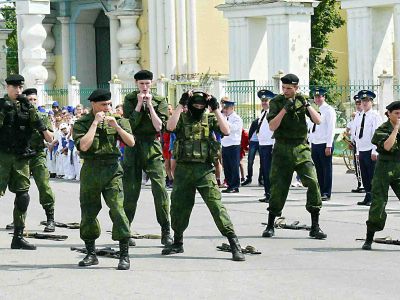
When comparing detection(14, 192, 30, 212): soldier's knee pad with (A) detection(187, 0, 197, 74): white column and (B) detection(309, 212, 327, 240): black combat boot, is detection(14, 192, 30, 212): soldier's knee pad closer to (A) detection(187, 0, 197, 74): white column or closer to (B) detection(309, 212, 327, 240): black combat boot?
(B) detection(309, 212, 327, 240): black combat boot

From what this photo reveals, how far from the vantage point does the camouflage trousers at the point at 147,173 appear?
14.1 m

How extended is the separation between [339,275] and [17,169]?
4.37m

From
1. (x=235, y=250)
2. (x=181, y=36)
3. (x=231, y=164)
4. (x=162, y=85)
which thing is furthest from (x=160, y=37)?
(x=235, y=250)

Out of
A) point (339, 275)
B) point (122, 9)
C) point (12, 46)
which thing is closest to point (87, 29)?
point (122, 9)

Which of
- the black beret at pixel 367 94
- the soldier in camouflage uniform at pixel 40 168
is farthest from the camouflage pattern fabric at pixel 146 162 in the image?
the black beret at pixel 367 94

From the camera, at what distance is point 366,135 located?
63.3 feet

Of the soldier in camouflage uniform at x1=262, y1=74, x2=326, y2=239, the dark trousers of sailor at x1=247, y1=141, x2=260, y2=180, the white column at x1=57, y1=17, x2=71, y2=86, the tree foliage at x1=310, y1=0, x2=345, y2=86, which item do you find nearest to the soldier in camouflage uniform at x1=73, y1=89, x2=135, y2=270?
the soldier in camouflage uniform at x1=262, y1=74, x2=326, y2=239

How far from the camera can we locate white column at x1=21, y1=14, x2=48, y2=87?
36875 mm

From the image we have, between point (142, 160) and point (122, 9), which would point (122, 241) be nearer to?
point (142, 160)

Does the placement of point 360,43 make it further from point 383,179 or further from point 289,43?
A: point 383,179

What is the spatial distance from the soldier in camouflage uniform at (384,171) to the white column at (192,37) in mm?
21813

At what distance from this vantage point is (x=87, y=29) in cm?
4141

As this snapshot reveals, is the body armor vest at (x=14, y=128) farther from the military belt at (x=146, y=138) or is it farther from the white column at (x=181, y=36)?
the white column at (x=181, y=36)

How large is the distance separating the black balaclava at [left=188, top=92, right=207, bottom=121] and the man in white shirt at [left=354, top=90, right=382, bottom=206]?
633 centimetres
